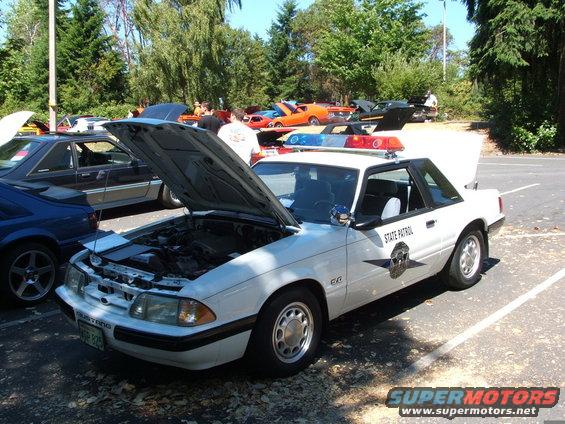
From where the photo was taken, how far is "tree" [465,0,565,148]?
62.4 feet

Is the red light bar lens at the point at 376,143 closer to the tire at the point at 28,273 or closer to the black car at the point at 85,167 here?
the tire at the point at 28,273

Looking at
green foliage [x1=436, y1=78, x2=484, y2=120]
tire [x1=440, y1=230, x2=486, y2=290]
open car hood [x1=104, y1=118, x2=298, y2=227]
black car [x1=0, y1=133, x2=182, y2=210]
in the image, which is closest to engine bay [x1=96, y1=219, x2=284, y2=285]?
open car hood [x1=104, y1=118, x2=298, y2=227]

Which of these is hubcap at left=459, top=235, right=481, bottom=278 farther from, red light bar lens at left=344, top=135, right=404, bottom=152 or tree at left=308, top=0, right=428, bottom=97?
tree at left=308, top=0, right=428, bottom=97

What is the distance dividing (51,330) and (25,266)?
0.91m

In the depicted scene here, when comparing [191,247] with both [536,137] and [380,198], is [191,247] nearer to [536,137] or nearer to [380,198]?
[380,198]

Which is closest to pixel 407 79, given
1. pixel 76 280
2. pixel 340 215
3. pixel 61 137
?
pixel 61 137

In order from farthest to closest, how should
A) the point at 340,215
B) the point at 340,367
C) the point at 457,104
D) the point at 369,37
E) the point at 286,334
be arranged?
the point at 369,37 < the point at 457,104 < the point at 340,215 < the point at 340,367 < the point at 286,334

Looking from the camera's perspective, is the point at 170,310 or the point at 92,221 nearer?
the point at 170,310

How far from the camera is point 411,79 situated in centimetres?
3284

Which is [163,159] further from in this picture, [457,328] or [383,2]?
[383,2]

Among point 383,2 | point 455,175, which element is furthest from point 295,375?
point 383,2

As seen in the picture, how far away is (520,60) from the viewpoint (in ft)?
63.4

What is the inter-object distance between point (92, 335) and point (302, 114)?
30.1 meters

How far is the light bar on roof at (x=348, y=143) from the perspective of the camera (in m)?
5.06
